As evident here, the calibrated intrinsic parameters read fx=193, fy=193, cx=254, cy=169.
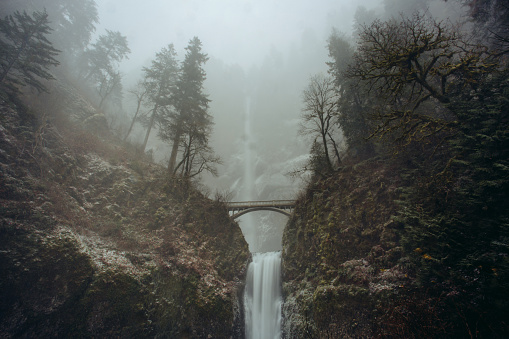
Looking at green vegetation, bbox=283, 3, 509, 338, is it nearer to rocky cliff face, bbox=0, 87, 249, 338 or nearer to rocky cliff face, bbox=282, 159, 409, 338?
rocky cliff face, bbox=282, 159, 409, 338

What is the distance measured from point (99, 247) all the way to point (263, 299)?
11820 mm

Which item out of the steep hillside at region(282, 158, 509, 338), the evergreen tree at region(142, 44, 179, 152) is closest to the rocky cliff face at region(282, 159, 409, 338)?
the steep hillside at region(282, 158, 509, 338)

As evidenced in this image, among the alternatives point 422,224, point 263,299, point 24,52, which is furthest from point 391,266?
point 24,52

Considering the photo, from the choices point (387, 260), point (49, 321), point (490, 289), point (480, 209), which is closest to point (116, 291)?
point (49, 321)

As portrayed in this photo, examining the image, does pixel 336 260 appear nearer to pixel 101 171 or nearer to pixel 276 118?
pixel 101 171

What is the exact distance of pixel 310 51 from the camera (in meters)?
89.3

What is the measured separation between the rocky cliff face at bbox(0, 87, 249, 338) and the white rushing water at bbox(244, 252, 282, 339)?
2.18 meters

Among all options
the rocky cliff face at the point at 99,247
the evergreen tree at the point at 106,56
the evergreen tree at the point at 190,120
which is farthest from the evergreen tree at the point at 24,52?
the evergreen tree at the point at 106,56

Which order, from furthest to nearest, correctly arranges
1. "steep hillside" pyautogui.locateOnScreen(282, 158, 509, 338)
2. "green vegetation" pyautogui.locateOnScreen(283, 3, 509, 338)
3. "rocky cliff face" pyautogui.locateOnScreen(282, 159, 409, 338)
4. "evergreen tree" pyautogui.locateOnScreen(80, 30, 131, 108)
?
"evergreen tree" pyautogui.locateOnScreen(80, 30, 131, 108) → "rocky cliff face" pyautogui.locateOnScreen(282, 159, 409, 338) → "green vegetation" pyautogui.locateOnScreen(283, 3, 509, 338) → "steep hillside" pyautogui.locateOnScreen(282, 158, 509, 338)

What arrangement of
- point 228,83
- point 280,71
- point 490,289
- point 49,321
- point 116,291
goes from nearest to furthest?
point 490,289, point 49,321, point 116,291, point 228,83, point 280,71

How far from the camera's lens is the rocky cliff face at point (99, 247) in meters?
7.11

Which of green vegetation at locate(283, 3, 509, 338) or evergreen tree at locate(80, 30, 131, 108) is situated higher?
evergreen tree at locate(80, 30, 131, 108)

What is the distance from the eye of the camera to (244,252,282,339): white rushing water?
1285cm

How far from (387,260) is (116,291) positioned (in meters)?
11.2
